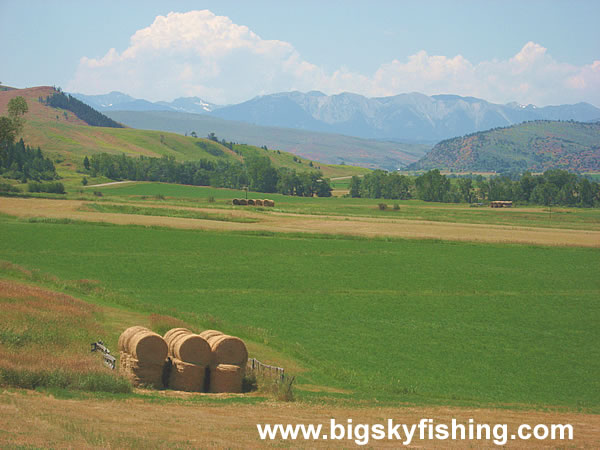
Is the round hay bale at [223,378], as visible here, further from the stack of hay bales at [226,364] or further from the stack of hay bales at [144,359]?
the stack of hay bales at [144,359]

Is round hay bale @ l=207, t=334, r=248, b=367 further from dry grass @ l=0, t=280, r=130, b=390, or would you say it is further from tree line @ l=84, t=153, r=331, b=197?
tree line @ l=84, t=153, r=331, b=197

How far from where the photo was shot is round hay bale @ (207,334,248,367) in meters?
23.6

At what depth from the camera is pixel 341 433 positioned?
1734 centimetres

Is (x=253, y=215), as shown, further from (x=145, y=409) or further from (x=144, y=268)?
(x=145, y=409)

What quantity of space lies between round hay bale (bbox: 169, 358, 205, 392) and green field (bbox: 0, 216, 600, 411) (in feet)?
13.3

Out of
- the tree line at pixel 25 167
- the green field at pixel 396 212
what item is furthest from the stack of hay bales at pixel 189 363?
the tree line at pixel 25 167

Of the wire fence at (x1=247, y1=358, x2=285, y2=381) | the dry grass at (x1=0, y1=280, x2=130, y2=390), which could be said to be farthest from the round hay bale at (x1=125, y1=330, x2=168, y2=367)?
the wire fence at (x1=247, y1=358, x2=285, y2=381)

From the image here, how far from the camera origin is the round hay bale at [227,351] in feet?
77.5

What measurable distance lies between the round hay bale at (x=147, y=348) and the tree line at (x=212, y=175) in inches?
6144

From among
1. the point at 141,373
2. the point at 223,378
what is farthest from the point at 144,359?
the point at 223,378

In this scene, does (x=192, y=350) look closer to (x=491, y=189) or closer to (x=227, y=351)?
(x=227, y=351)

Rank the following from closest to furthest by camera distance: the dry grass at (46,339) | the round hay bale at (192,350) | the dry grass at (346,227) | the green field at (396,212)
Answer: the dry grass at (46,339)
the round hay bale at (192,350)
the dry grass at (346,227)
the green field at (396,212)

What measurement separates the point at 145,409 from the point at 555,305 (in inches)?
1254

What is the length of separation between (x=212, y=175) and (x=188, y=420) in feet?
596
